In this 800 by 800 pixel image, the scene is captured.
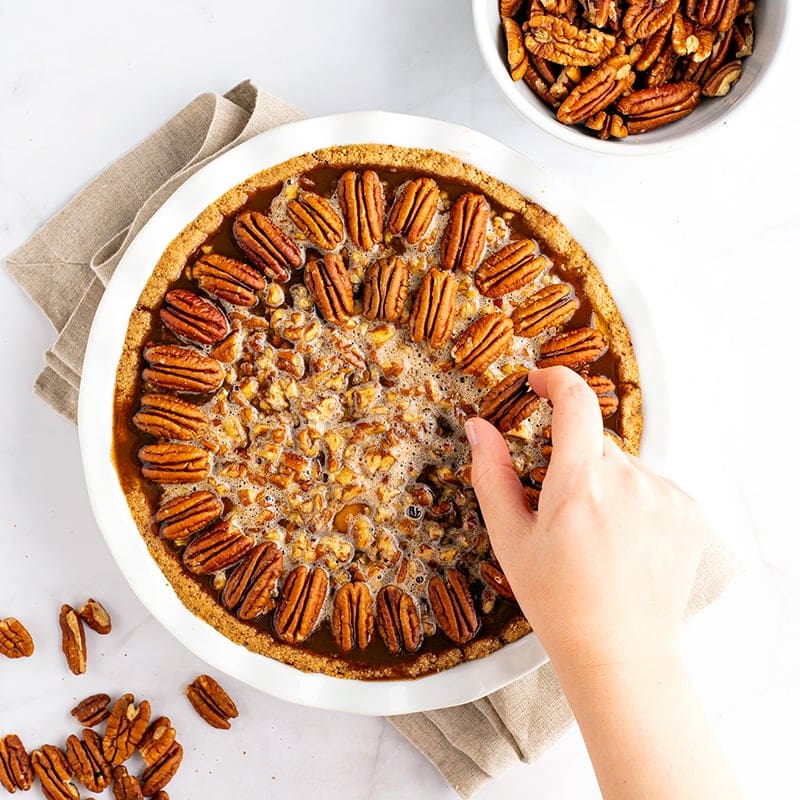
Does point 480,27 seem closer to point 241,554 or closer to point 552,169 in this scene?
point 552,169

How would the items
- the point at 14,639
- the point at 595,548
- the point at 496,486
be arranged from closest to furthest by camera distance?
the point at 595,548 < the point at 496,486 < the point at 14,639

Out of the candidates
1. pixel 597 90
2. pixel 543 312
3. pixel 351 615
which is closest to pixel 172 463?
pixel 351 615

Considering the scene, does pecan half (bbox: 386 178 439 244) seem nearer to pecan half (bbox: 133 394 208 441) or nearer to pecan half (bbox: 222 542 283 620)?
pecan half (bbox: 133 394 208 441)

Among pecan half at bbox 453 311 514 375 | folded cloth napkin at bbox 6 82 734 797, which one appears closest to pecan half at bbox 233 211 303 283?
folded cloth napkin at bbox 6 82 734 797

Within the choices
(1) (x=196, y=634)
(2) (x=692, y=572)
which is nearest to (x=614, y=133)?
(2) (x=692, y=572)

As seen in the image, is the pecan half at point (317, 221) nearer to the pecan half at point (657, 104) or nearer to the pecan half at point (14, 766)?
the pecan half at point (657, 104)

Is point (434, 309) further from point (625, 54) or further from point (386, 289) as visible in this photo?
point (625, 54)

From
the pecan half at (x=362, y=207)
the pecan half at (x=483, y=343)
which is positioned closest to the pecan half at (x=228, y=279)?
the pecan half at (x=362, y=207)
